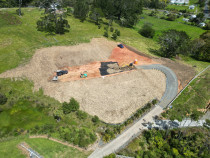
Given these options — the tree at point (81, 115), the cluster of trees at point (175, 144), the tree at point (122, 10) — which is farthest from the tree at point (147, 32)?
the tree at point (81, 115)

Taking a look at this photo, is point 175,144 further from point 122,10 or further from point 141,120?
point 122,10

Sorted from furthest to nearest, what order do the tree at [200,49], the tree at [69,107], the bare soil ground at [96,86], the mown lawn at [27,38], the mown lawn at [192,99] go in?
the tree at [200,49], the mown lawn at [27,38], the mown lawn at [192,99], the bare soil ground at [96,86], the tree at [69,107]

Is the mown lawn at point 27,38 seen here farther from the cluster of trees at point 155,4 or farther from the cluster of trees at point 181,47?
the cluster of trees at point 155,4

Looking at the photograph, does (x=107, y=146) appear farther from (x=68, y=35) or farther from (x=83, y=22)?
(x=83, y=22)

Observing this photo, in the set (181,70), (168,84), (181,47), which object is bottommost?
(168,84)

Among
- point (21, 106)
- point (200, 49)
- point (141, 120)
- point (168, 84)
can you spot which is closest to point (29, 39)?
point (21, 106)

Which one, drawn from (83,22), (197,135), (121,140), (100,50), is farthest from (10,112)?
(83,22)
